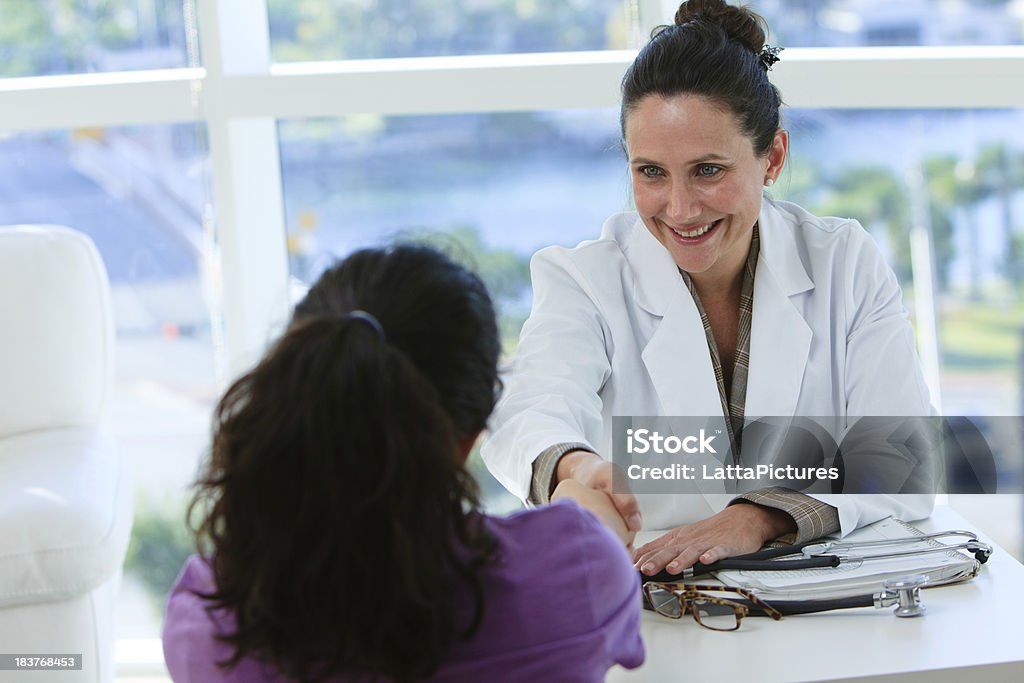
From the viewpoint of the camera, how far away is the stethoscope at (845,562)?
1150 mm

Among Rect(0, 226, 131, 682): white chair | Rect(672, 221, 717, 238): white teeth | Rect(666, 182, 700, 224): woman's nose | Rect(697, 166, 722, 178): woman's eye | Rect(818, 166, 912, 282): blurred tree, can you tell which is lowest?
Rect(0, 226, 131, 682): white chair

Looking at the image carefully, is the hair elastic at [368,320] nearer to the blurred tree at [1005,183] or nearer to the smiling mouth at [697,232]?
the smiling mouth at [697,232]

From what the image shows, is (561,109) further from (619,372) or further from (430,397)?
(430,397)

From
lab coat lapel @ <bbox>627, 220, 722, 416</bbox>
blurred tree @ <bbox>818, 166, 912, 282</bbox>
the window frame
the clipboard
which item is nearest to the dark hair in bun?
lab coat lapel @ <bbox>627, 220, 722, 416</bbox>

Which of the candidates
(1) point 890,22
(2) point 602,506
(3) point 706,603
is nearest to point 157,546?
(2) point 602,506

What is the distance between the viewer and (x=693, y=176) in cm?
167

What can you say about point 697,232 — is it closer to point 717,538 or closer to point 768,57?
point 768,57

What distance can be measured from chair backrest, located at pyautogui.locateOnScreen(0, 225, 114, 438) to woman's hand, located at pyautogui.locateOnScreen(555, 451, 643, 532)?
130 cm

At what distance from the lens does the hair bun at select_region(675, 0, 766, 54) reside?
170cm

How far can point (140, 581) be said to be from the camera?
2994 mm

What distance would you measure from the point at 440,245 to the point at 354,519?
27 centimetres

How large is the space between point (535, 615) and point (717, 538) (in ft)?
1.46

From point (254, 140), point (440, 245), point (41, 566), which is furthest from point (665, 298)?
point (254, 140)

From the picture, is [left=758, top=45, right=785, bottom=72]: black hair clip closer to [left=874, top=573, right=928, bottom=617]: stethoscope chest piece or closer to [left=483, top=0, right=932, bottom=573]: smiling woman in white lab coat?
[left=483, top=0, right=932, bottom=573]: smiling woman in white lab coat
